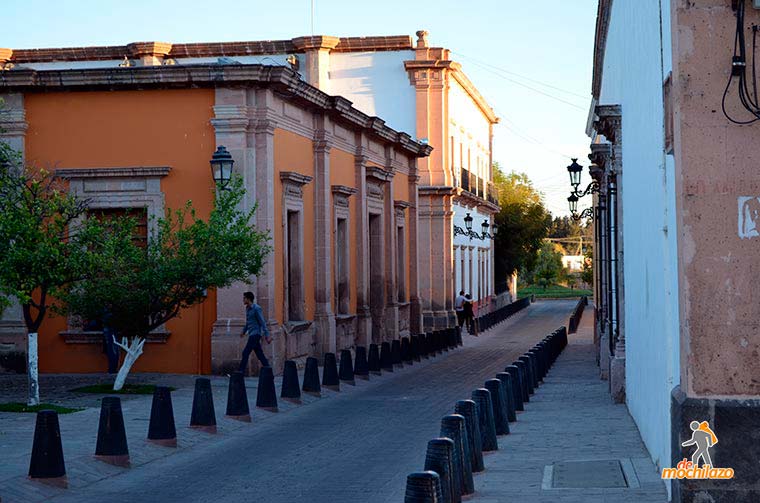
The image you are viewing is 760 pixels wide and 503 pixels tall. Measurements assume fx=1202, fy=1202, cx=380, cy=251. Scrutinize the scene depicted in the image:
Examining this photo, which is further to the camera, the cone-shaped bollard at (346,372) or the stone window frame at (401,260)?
the stone window frame at (401,260)

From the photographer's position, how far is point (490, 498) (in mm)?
9328

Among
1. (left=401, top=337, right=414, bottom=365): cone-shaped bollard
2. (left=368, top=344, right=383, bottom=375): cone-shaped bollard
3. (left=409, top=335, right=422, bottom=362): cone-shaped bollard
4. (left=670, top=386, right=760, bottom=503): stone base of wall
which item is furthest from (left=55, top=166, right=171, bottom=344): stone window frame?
(left=670, top=386, right=760, bottom=503): stone base of wall

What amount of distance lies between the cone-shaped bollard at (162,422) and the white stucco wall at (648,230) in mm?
4960

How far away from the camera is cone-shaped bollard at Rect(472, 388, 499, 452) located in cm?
1195

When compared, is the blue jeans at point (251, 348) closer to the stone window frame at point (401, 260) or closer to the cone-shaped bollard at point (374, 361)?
the cone-shaped bollard at point (374, 361)

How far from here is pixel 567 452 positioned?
1194cm

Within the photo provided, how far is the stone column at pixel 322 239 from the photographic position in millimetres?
25891

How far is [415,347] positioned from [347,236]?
122 inches

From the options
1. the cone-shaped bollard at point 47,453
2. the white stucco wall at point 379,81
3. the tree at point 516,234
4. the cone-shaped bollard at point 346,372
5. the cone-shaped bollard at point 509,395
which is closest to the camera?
the cone-shaped bollard at point 47,453

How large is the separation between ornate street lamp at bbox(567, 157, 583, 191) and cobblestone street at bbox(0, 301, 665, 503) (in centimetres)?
707

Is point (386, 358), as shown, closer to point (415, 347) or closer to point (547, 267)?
point (415, 347)

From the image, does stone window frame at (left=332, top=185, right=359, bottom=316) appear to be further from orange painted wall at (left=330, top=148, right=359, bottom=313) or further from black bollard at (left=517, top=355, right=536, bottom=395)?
black bollard at (left=517, top=355, right=536, bottom=395)

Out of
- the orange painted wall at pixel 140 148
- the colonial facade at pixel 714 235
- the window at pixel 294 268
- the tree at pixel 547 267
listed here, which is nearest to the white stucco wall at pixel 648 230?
the colonial facade at pixel 714 235

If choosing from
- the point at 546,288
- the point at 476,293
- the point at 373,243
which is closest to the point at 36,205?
the point at 373,243
